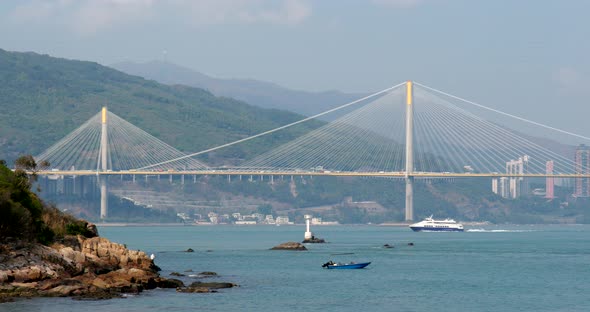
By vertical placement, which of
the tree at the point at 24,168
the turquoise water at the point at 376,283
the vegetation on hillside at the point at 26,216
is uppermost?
the tree at the point at 24,168

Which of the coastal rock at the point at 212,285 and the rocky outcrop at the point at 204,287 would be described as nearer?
the rocky outcrop at the point at 204,287

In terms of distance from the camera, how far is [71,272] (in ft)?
176

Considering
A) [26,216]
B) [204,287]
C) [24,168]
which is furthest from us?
[24,168]

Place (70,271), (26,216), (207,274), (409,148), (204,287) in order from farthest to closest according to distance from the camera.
→ (409,148)
(207,274)
(26,216)
(204,287)
(70,271)

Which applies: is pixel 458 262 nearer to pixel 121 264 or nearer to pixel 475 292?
pixel 475 292

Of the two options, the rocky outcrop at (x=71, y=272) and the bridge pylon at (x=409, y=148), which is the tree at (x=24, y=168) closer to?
the rocky outcrop at (x=71, y=272)

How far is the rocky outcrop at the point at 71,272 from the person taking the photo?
4931cm

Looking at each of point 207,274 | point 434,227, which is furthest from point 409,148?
point 207,274

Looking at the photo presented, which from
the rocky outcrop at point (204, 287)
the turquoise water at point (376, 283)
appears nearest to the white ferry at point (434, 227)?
the turquoise water at point (376, 283)

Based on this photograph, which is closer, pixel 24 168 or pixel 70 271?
pixel 70 271

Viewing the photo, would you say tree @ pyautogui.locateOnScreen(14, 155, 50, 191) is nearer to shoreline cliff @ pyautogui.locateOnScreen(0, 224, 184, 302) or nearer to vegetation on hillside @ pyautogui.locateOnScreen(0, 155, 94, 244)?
vegetation on hillside @ pyautogui.locateOnScreen(0, 155, 94, 244)

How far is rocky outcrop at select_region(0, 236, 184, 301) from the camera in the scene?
49.3m

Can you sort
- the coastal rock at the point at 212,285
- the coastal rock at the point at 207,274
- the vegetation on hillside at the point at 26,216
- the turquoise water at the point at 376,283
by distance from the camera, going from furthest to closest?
the coastal rock at the point at 207,274 → the coastal rock at the point at 212,285 → the vegetation on hillside at the point at 26,216 → the turquoise water at the point at 376,283

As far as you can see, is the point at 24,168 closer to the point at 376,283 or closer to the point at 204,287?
the point at 204,287
